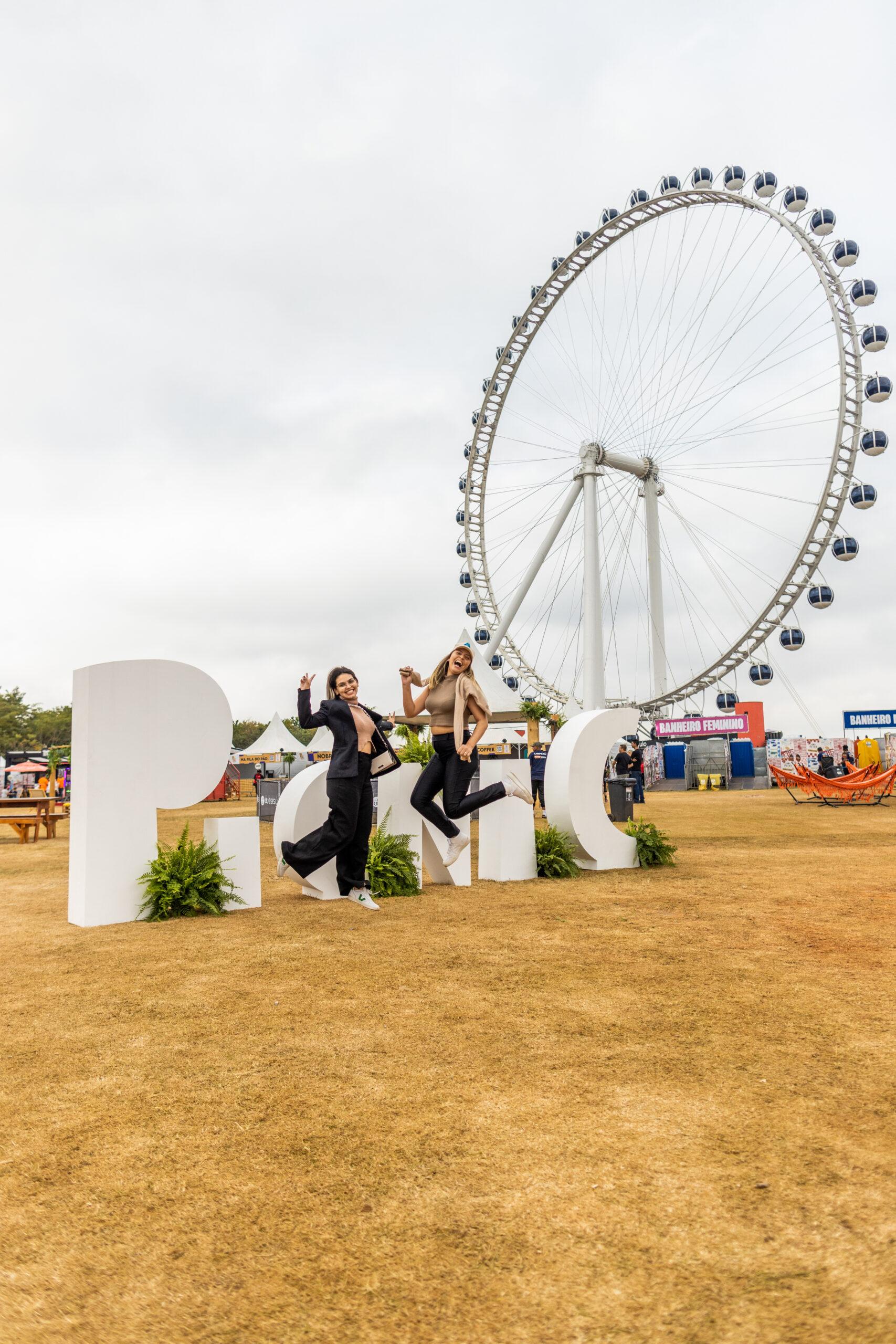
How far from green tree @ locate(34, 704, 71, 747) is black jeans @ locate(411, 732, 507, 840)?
189ft

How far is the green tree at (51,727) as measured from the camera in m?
59.6

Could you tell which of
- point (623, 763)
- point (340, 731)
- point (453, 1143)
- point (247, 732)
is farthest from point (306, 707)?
point (247, 732)

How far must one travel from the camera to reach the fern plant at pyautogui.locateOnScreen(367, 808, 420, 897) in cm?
696

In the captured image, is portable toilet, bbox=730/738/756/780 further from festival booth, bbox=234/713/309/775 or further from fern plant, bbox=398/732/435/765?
fern plant, bbox=398/732/435/765

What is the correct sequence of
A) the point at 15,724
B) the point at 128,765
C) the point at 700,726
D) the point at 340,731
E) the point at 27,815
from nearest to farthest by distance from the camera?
1. the point at 128,765
2. the point at 340,731
3. the point at 27,815
4. the point at 700,726
5. the point at 15,724

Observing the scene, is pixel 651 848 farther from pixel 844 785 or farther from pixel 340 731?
pixel 844 785

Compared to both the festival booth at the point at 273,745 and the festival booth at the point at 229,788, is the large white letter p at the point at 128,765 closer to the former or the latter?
the festival booth at the point at 229,788

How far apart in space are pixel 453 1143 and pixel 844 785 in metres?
17.6

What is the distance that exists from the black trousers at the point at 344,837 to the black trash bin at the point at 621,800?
7.70 m

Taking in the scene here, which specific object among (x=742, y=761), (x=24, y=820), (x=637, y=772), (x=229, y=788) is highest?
(x=742, y=761)

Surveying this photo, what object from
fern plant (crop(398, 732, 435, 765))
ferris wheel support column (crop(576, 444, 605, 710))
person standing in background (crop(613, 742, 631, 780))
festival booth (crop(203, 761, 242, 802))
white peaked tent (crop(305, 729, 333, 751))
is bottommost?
festival booth (crop(203, 761, 242, 802))

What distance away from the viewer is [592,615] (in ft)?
109

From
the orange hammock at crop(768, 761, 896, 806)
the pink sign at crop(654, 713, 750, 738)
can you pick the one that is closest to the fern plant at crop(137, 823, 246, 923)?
the orange hammock at crop(768, 761, 896, 806)

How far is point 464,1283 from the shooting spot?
1.75 metres
